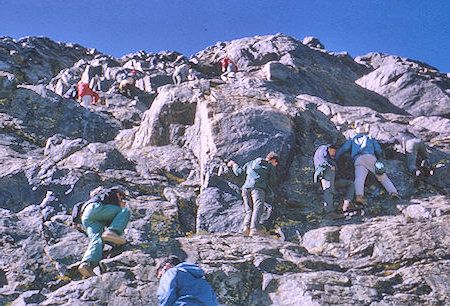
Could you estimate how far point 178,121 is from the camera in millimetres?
18750

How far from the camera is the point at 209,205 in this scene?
13.7 meters

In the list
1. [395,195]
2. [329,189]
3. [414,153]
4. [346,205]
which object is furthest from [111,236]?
[414,153]

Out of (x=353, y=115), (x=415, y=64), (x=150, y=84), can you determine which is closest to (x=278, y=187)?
(x=353, y=115)

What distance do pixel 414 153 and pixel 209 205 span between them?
8.16m

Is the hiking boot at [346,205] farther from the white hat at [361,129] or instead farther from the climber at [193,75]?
the climber at [193,75]

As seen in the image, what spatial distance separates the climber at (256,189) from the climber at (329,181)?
1648 millimetres

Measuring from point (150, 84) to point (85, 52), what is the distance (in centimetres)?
3101

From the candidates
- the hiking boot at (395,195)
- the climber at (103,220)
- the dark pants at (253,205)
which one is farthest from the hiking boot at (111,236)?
the hiking boot at (395,195)

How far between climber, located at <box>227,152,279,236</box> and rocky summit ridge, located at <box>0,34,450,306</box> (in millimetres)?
471

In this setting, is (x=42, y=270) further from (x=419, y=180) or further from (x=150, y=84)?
(x=150, y=84)

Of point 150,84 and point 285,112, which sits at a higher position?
point 150,84

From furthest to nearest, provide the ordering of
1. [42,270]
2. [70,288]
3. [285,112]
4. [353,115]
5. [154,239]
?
[353,115] < [285,112] < [154,239] < [42,270] < [70,288]

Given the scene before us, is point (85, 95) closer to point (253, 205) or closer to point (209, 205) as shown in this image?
point (209, 205)

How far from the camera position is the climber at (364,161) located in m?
13.5
